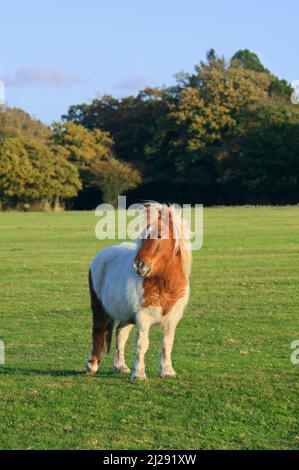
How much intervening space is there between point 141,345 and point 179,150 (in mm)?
62252

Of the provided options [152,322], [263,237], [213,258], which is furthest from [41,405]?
[263,237]

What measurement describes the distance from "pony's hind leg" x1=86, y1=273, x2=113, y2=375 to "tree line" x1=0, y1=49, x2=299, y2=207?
5565 cm

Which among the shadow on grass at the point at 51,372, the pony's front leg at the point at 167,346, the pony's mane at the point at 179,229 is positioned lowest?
the shadow on grass at the point at 51,372

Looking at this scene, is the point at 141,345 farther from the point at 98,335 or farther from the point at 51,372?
the point at 51,372

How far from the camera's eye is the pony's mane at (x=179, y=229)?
877 cm

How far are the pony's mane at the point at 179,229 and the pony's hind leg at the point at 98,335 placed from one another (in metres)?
1.19

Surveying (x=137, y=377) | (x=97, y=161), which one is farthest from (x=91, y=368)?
(x=97, y=161)

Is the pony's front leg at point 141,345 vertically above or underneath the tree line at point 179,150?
underneath

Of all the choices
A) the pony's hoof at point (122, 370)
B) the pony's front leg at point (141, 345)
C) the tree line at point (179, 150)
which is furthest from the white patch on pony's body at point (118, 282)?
the tree line at point (179, 150)

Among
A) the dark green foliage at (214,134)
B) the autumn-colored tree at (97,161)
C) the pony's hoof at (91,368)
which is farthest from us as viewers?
the autumn-colored tree at (97,161)

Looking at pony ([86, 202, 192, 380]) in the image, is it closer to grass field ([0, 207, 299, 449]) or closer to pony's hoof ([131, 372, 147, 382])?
pony's hoof ([131, 372, 147, 382])

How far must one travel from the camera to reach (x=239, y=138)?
221 feet

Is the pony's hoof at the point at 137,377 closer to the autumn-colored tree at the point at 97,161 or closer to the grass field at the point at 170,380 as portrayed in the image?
the grass field at the point at 170,380

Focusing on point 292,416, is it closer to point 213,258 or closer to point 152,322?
point 152,322
